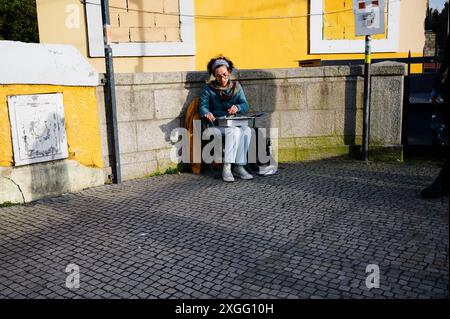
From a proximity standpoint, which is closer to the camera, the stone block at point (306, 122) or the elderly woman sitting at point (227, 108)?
the elderly woman sitting at point (227, 108)

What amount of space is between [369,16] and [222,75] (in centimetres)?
215

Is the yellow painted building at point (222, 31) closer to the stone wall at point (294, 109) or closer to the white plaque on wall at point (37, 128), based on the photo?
the stone wall at point (294, 109)

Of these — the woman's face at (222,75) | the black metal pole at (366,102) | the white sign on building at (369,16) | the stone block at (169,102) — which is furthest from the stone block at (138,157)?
the white sign on building at (369,16)

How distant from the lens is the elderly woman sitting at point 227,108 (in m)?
6.04

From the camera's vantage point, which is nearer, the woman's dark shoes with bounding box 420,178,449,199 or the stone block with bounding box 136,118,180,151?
the woman's dark shoes with bounding box 420,178,449,199

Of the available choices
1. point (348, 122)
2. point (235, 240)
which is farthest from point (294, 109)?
point (235, 240)

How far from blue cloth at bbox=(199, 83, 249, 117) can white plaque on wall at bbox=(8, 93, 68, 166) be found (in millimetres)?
1787

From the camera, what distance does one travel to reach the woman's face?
244 inches

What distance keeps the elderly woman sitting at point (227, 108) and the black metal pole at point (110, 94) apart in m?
1.12

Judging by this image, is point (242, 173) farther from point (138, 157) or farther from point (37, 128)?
point (37, 128)

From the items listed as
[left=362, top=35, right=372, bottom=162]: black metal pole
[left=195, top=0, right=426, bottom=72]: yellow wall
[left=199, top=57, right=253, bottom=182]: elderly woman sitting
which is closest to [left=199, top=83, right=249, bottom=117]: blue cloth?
[left=199, top=57, right=253, bottom=182]: elderly woman sitting

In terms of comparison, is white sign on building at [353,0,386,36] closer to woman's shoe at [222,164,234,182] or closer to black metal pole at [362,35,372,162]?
black metal pole at [362,35,372,162]

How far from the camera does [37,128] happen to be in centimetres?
534

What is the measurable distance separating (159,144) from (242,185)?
1.38 meters
